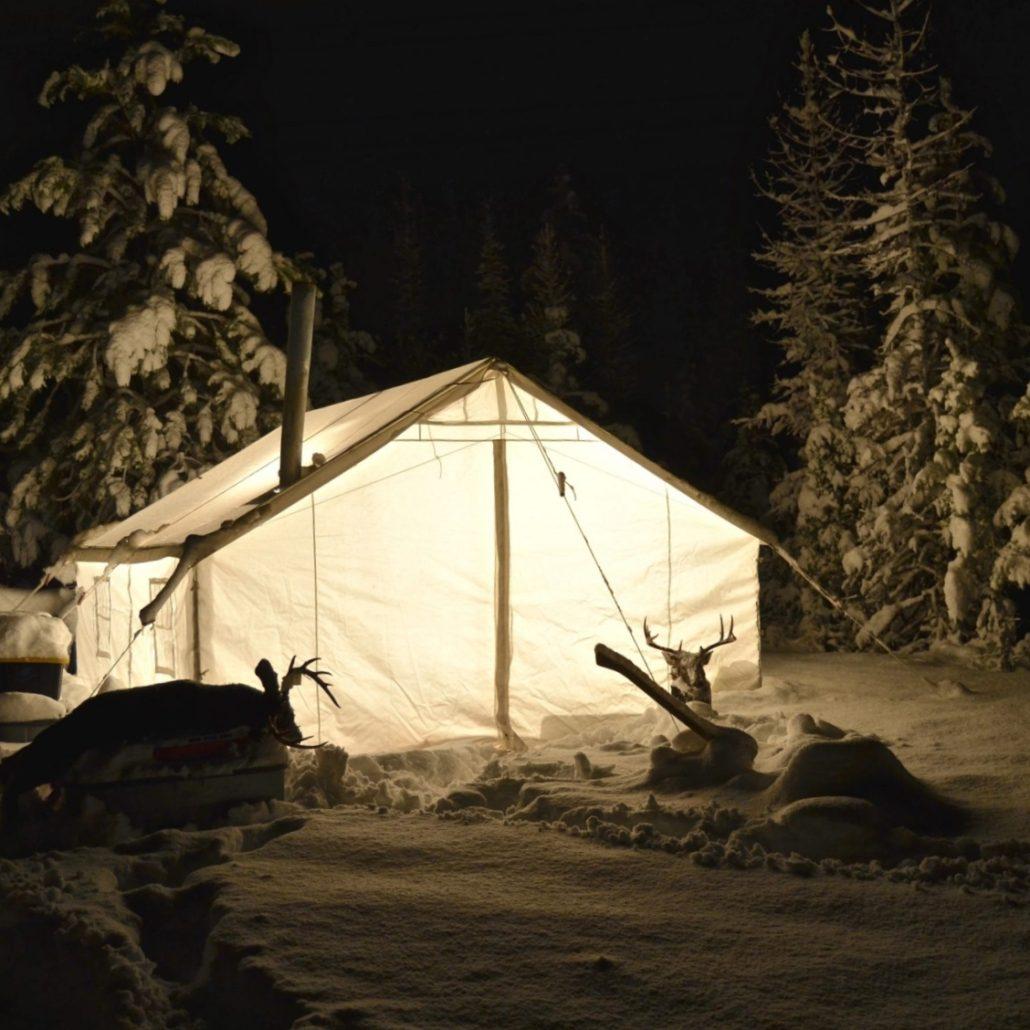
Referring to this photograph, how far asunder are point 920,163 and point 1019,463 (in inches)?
139

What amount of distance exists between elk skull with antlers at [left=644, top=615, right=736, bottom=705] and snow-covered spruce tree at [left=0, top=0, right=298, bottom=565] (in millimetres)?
7665

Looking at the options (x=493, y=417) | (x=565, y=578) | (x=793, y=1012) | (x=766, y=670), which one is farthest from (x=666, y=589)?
(x=793, y=1012)

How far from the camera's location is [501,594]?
9219 mm

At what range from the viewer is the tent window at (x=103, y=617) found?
1091 centimetres

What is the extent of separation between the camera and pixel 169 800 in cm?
628

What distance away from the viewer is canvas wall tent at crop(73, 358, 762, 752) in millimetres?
8484

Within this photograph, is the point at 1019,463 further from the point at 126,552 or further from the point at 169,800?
the point at 169,800

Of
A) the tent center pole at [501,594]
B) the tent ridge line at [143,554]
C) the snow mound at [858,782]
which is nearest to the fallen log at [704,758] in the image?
the snow mound at [858,782]

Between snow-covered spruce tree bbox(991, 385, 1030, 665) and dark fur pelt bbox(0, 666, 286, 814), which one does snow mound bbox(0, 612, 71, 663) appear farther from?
snow-covered spruce tree bbox(991, 385, 1030, 665)

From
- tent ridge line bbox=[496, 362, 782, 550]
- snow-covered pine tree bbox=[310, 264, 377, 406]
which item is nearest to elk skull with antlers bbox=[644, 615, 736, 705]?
tent ridge line bbox=[496, 362, 782, 550]

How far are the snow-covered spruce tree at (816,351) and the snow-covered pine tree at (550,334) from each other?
9371mm

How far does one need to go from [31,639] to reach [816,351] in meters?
11.4

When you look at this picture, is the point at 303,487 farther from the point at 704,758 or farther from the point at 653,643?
the point at 704,758

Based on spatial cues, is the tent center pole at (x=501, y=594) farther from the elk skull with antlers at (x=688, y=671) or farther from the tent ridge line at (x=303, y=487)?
the elk skull with antlers at (x=688, y=671)
